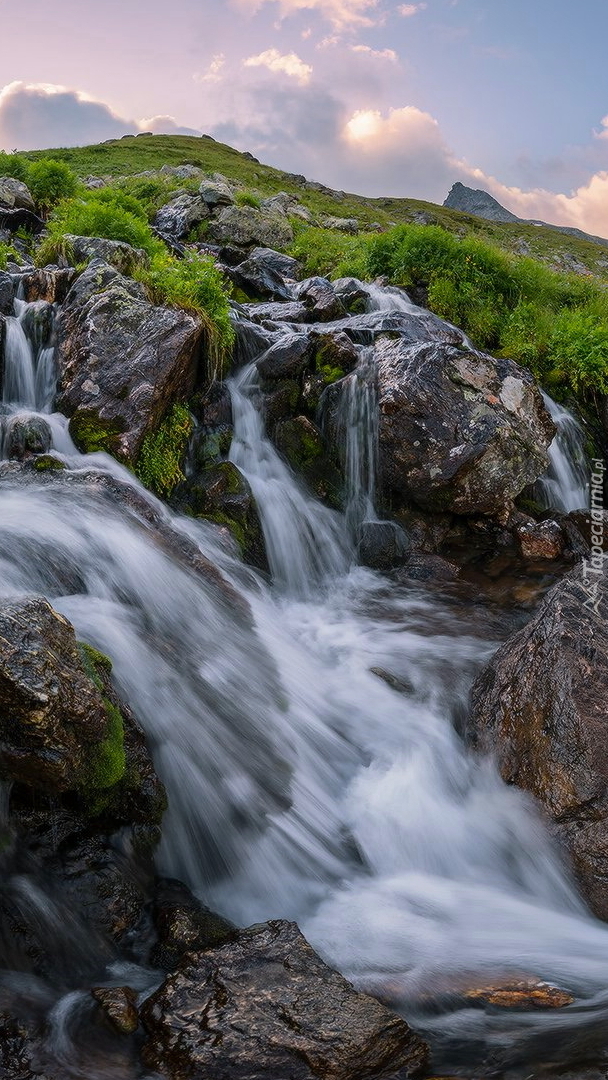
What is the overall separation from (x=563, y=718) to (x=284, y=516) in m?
5.29

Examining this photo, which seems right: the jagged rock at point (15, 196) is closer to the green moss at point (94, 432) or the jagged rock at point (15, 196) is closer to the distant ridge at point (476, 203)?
the green moss at point (94, 432)

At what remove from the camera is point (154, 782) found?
4621 millimetres

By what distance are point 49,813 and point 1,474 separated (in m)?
4.52

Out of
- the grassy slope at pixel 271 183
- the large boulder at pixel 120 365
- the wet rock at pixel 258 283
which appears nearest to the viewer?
the large boulder at pixel 120 365

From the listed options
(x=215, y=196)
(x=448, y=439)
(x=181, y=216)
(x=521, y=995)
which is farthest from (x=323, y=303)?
(x=215, y=196)

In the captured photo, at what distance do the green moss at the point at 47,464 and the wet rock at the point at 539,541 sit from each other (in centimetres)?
653

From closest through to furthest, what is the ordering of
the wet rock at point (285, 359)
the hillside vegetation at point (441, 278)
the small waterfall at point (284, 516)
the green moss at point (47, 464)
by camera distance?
the green moss at point (47, 464), the small waterfall at point (284, 516), the wet rock at point (285, 359), the hillside vegetation at point (441, 278)

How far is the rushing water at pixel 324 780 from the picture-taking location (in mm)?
3992

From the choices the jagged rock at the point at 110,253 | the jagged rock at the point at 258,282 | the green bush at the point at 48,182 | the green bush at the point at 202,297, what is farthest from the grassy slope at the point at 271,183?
the green bush at the point at 202,297

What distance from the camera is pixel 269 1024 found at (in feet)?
10.1

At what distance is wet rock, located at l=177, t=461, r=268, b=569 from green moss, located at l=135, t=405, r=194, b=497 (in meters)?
0.26

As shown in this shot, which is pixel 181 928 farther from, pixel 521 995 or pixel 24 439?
pixel 24 439

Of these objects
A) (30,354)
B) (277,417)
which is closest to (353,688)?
(277,417)

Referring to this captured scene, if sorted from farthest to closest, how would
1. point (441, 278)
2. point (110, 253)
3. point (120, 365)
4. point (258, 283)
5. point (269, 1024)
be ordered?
1. point (441, 278)
2. point (258, 283)
3. point (110, 253)
4. point (120, 365)
5. point (269, 1024)
